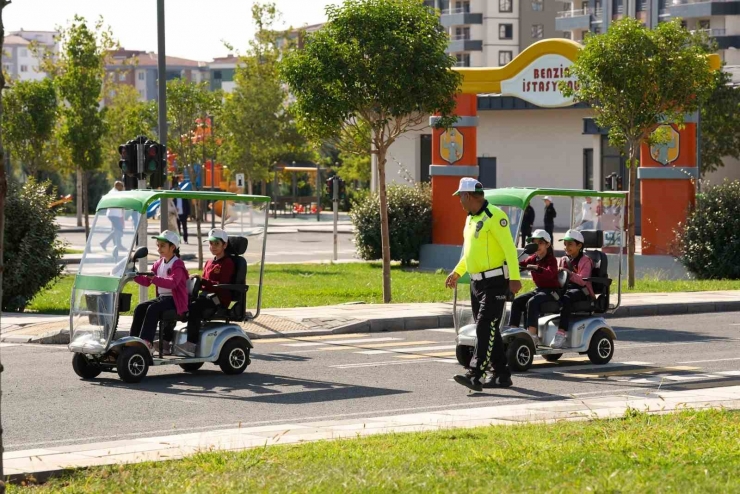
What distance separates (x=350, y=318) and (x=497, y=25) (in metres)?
99.8

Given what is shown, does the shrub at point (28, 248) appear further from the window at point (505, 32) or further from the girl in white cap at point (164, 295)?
the window at point (505, 32)

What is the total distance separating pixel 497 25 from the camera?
11488 centimetres

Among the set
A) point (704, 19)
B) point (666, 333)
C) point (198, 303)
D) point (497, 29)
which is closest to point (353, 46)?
point (666, 333)

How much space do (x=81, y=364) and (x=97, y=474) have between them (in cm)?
556

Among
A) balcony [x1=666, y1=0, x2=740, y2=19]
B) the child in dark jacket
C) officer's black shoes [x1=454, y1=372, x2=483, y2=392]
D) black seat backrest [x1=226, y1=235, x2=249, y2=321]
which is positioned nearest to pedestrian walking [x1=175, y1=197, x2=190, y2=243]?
black seat backrest [x1=226, y1=235, x2=249, y2=321]

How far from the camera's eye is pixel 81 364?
12.6 m

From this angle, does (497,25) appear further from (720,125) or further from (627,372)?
(627,372)

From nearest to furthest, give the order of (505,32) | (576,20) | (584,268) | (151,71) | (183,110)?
1. (584,268)
2. (183,110)
3. (576,20)
4. (505,32)
5. (151,71)

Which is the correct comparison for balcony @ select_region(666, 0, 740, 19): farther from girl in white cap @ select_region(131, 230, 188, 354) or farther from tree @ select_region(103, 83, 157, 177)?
girl in white cap @ select_region(131, 230, 188, 354)

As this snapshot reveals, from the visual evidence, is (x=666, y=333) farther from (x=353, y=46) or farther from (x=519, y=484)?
(x=519, y=484)

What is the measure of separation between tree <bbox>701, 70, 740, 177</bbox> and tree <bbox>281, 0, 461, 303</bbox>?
26.7 meters

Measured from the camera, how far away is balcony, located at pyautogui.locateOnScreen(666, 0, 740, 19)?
270ft

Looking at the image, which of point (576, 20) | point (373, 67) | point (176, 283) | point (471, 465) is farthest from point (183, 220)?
point (576, 20)

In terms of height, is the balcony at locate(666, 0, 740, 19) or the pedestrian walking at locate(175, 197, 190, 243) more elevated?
the balcony at locate(666, 0, 740, 19)
